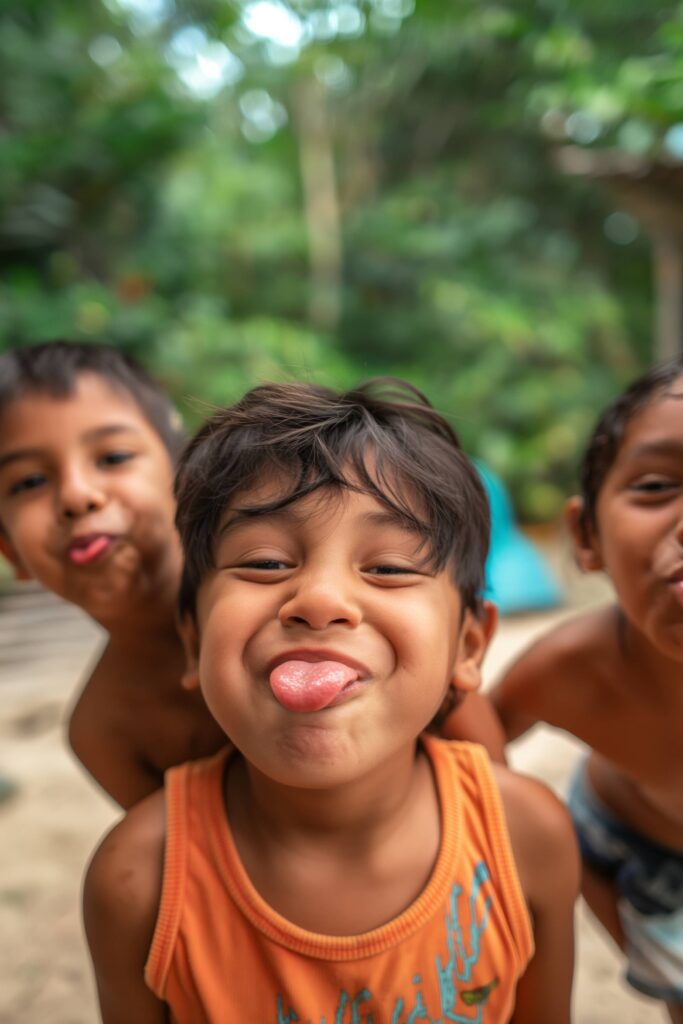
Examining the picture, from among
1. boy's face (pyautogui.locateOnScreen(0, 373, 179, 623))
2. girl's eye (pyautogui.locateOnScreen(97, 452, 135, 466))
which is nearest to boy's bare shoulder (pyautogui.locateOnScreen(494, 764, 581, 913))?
boy's face (pyautogui.locateOnScreen(0, 373, 179, 623))

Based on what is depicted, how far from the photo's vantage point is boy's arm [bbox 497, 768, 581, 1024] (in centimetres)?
101

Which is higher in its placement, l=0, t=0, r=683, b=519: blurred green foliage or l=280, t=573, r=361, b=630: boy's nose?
l=0, t=0, r=683, b=519: blurred green foliage

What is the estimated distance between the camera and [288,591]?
841 millimetres

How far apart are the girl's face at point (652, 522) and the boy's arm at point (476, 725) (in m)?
0.29

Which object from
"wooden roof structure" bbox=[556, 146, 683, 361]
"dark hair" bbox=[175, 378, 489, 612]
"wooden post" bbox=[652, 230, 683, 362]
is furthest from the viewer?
"wooden post" bbox=[652, 230, 683, 362]

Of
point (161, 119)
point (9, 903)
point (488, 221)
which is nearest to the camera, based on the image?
point (9, 903)

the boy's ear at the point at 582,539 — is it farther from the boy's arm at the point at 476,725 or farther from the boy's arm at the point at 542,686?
the boy's arm at the point at 476,725

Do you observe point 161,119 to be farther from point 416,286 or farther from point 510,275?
point 510,275

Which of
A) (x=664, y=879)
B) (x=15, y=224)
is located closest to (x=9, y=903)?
(x=664, y=879)

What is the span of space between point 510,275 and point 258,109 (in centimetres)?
259

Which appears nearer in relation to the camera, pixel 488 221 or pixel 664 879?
pixel 664 879

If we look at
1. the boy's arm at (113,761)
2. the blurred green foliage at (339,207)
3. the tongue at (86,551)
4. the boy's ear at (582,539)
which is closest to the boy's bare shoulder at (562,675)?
the boy's ear at (582,539)

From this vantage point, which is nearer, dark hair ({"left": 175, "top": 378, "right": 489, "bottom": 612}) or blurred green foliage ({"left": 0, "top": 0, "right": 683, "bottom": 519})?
dark hair ({"left": 175, "top": 378, "right": 489, "bottom": 612})

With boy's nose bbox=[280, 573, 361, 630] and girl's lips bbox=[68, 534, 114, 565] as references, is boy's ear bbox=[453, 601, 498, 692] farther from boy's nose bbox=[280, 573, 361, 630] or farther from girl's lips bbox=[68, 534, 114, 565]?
girl's lips bbox=[68, 534, 114, 565]
